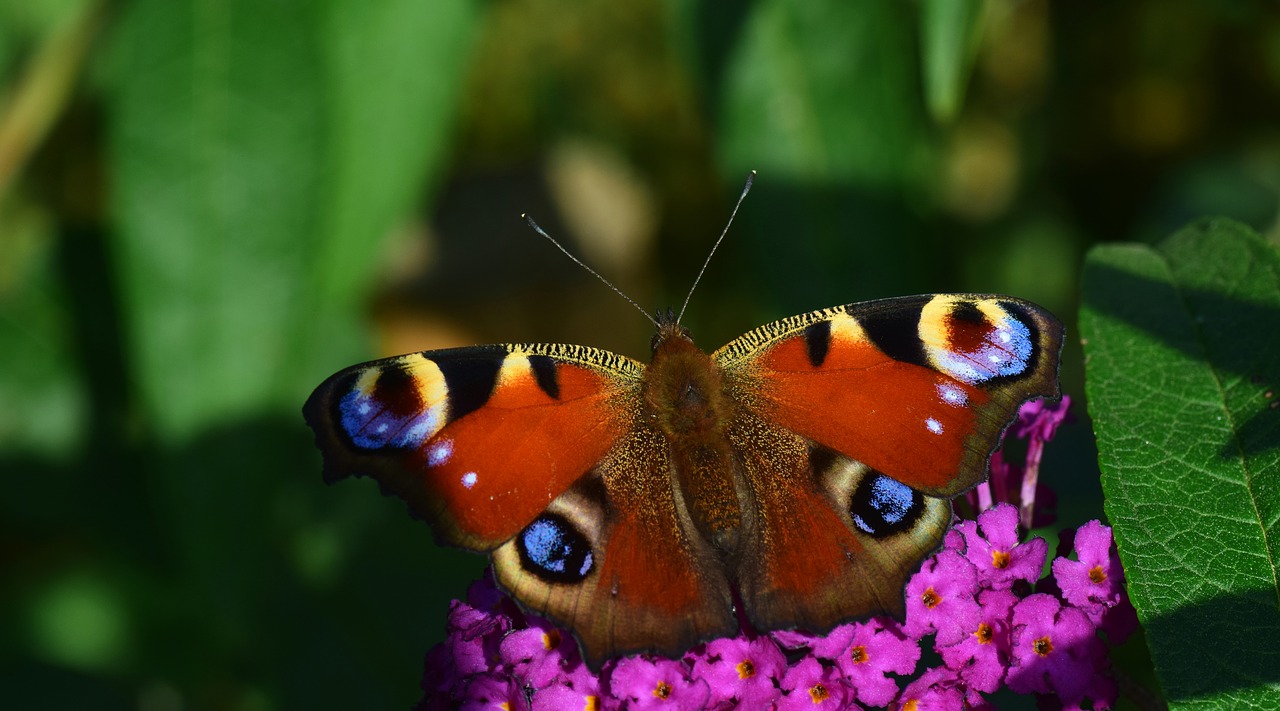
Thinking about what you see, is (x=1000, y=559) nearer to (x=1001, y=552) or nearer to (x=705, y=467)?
(x=1001, y=552)

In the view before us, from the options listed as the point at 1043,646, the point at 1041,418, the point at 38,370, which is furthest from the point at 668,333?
the point at 38,370

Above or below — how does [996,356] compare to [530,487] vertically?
above

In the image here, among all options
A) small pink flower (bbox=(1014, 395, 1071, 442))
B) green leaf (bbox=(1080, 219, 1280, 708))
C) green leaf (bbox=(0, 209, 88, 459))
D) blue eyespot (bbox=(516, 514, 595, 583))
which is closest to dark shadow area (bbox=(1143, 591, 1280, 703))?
green leaf (bbox=(1080, 219, 1280, 708))

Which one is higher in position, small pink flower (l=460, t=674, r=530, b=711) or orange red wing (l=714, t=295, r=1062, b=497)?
orange red wing (l=714, t=295, r=1062, b=497)

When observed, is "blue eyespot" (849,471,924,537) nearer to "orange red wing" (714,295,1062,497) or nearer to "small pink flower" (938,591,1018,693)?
"orange red wing" (714,295,1062,497)

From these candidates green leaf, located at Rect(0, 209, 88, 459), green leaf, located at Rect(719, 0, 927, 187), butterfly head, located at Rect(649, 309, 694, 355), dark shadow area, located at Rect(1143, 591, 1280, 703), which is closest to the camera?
dark shadow area, located at Rect(1143, 591, 1280, 703)

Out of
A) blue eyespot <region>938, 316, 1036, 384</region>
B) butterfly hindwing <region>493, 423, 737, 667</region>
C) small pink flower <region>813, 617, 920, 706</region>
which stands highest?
blue eyespot <region>938, 316, 1036, 384</region>

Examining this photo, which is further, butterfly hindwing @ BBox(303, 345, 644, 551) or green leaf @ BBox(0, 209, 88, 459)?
green leaf @ BBox(0, 209, 88, 459)

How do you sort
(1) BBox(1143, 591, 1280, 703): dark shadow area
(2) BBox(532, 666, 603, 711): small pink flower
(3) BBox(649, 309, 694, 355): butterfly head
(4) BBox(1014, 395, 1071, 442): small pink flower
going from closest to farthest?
1. (1) BBox(1143, 591, 1280, 703): dark shadow area
2. (2) BBox(532, 666, 603, 711): small pink flower
3. (4) BBox(1014, 395, 1071, 442): small pink flower
4. (3) BBox(649, 309, 694, 355): butterfly head
